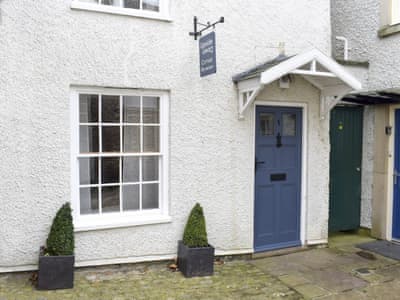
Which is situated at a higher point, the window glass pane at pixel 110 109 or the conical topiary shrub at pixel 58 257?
the window glass pane at pixel 110 109

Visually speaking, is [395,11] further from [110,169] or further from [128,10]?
[110,169]

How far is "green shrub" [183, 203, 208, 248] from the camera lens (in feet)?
17.2

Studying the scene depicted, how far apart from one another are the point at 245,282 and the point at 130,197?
1.99 metres

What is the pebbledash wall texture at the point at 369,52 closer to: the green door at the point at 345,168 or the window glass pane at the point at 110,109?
the green door at the point at 345,168

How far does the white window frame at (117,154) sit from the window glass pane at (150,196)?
0.24ft

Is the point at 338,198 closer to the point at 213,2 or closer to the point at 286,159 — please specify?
the point at 286,159

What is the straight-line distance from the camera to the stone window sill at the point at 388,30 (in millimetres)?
6534

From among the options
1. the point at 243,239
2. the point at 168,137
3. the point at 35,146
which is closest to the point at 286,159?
the point at 243,239

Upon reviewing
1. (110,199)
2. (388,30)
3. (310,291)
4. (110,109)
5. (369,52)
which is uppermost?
(388,30)

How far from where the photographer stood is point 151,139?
17.9 ft

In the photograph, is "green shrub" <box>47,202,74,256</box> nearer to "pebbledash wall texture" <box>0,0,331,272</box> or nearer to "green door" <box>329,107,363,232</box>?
"pebbledash wall texture" <box>0,0,331,272</box>

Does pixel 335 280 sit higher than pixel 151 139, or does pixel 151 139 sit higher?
pixel 151 139

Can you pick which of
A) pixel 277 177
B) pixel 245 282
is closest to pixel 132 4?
pixel 277 177

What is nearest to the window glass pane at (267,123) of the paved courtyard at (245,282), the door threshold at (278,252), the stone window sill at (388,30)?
the door threshold at (278,252)
